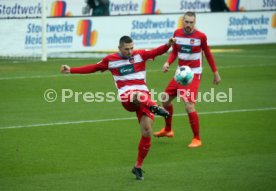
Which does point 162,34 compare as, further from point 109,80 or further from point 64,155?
point 64,155

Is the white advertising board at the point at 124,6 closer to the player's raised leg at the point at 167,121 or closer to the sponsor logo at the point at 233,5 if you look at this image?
the sponsor logo at the point at 233,5

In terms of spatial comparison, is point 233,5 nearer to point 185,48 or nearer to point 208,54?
point 185,48

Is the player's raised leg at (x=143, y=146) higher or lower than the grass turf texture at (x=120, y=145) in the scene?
higher

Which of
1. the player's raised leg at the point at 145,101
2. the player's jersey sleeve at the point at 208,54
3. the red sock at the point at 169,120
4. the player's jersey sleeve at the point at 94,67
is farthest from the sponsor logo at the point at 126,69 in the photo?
the red sock at the point at 169,120

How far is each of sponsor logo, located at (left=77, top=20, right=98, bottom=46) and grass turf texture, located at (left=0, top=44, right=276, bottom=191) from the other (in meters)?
7.35

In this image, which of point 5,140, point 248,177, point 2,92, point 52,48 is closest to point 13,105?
point 2,92

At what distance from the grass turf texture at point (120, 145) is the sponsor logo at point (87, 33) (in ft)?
24.1

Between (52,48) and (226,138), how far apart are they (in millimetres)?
16591

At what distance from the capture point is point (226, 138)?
1529 cm

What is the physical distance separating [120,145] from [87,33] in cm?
1722

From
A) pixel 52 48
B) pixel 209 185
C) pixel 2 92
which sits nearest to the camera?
pixel 209 185

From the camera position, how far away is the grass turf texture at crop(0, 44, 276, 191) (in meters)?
11.7

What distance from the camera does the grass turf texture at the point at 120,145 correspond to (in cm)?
1168

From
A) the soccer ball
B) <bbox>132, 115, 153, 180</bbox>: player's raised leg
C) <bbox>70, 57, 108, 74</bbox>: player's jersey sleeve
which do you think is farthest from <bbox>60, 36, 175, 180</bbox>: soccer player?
the soccer ball
